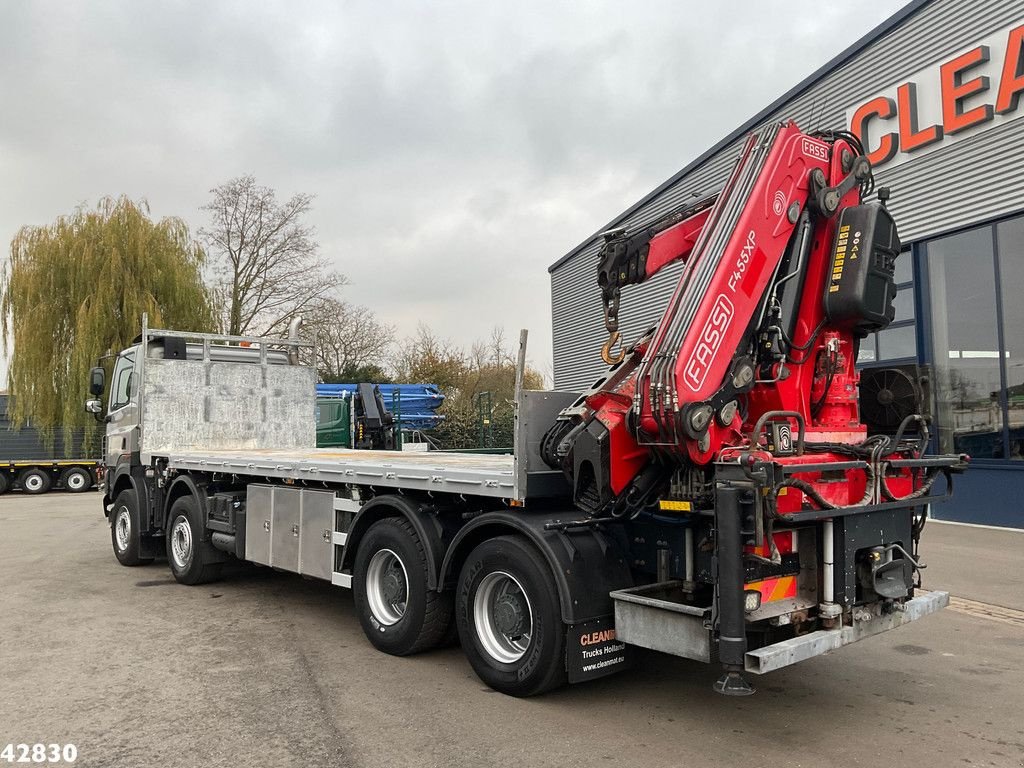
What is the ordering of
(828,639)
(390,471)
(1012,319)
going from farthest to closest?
1. (1012,319)
2. (390,471)
3. (828,639)

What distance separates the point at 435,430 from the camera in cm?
2430

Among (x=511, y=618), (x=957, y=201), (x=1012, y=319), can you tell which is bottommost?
(x=511, y=618)

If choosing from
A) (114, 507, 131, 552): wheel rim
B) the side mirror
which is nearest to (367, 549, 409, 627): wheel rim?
(114, 507, 131, 552): wheel rim

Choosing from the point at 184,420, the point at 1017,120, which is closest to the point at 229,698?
the point at 184,420

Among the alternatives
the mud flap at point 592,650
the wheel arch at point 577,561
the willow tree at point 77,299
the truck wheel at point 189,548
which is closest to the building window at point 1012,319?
the wheel arch at point 577,561

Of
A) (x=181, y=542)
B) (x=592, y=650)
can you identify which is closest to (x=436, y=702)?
(x=592, y=650)

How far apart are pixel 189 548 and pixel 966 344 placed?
11585 millimetres

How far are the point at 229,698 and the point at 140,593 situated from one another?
13.7 feet

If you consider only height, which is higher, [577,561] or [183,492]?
[183,492]

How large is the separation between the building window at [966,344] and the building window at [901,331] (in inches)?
13.4

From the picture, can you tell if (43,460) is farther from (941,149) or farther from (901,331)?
(941,149)

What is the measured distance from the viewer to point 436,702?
5004mm

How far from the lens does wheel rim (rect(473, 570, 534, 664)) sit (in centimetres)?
505

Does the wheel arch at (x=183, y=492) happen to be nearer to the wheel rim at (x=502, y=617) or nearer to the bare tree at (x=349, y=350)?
the wheel rim at (x=502, y=617)
